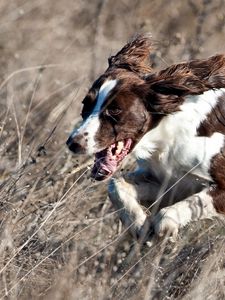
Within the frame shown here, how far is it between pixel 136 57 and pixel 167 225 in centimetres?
100

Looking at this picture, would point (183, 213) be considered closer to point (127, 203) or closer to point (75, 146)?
point (127, 203)

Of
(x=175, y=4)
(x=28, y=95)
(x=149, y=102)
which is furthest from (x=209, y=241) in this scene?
(x=175, y=4)

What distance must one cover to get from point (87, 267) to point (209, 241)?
0.66 meters

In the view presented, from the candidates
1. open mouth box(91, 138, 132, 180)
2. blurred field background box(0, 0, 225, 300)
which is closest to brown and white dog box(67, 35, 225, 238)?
open mouth box(91, 138, 132, 180)

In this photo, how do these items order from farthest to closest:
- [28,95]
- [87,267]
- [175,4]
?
[175,4], [28,95], [87,267]

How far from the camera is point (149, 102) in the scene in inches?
199

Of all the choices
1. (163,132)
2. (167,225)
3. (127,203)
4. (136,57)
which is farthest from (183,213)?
(136,57)

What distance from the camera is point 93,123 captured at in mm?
4809

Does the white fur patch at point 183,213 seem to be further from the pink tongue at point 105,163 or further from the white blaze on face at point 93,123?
the white blaze on face at point 93,123

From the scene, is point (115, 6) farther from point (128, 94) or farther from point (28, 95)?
point (128, 94)

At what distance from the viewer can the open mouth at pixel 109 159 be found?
4.86 meters

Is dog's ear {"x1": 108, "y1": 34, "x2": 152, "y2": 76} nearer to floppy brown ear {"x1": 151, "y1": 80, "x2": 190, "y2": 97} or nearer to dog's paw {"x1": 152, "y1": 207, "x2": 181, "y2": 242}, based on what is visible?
floppy brown ear {"x1": 151, "y1": 80, "x2": 190, "y2": 97}

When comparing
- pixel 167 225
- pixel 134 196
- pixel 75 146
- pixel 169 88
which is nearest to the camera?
pixel 75 146

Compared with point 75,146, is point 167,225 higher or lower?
lower
